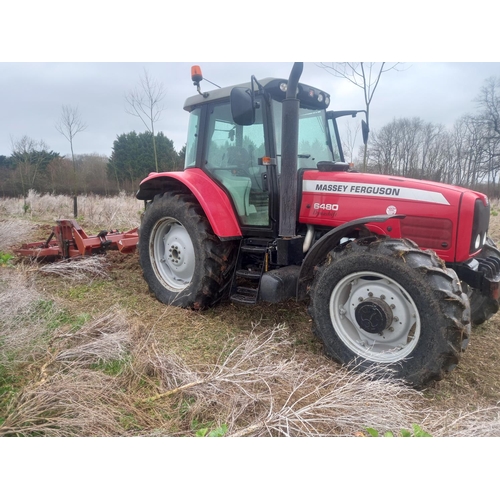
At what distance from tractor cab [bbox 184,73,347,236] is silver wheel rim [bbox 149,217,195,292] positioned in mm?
677

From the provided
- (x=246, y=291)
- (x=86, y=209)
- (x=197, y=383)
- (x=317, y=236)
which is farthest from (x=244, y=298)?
(x=86, y=209)

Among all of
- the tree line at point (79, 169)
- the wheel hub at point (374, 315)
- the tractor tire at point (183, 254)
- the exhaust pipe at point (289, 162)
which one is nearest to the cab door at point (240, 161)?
the exhaust pipe at point (289, 162)

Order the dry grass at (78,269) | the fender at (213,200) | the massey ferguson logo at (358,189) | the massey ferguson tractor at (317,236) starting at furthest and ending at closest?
1. the dry grass at (78,269)
2. the fender at (213,200)
3. the massey ferguson logo at (358,189)
4. the massey ferguson tractor at (317,236)

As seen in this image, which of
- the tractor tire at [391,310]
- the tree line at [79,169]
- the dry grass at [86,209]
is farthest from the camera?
the tree line at [79,169]

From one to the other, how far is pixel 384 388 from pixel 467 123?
3.21 m

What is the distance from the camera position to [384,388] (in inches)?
92.7

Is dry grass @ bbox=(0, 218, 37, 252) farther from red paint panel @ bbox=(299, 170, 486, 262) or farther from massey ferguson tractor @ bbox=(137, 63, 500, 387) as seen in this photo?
red paint panel @ bbox=(299, 170, 486, 262)

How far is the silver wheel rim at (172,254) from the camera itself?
13.3 feet

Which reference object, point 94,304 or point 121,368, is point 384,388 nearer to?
point 121,368

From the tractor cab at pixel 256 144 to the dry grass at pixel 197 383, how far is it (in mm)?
1114

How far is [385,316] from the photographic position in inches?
103

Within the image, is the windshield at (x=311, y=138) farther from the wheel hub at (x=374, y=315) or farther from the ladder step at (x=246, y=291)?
the wheel hub at (x=374, y=315)

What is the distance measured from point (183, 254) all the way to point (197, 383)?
6.25 ft

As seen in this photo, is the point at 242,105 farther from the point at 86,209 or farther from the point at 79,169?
the point at 79,169
